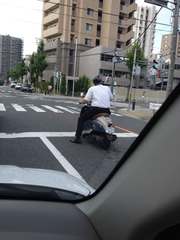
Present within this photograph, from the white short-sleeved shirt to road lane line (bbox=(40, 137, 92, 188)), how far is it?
1.41 meters

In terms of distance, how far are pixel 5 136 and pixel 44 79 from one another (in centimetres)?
8809

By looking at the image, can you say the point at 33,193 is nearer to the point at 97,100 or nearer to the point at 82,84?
the point at 97,100

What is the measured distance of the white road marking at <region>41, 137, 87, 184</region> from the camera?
23.5 ft

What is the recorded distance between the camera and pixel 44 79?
9844cm

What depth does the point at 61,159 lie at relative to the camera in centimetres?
848

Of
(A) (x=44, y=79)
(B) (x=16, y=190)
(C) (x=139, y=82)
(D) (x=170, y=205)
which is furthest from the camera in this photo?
(A) (x=44, y=79)

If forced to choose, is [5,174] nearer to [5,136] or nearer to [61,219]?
[61,219]

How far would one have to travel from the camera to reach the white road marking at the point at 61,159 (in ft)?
23.5

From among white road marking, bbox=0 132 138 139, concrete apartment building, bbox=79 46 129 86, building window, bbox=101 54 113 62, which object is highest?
building window, bbox=101 54 113 62

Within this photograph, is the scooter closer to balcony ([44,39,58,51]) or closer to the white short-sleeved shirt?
the white short-sleeved shirt

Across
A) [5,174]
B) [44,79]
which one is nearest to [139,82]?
[5,174]

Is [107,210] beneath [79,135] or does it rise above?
above

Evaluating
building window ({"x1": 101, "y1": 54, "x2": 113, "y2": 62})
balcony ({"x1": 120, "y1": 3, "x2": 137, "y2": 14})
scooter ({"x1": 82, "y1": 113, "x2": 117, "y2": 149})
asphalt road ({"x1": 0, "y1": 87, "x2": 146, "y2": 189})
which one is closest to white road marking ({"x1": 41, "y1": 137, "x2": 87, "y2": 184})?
asphalt road ({"x1": 0, "y1": 87, "x2": 146, "y2": 189})

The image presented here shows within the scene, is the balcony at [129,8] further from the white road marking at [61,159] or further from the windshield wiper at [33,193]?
the windshield wiper at [33,193]
